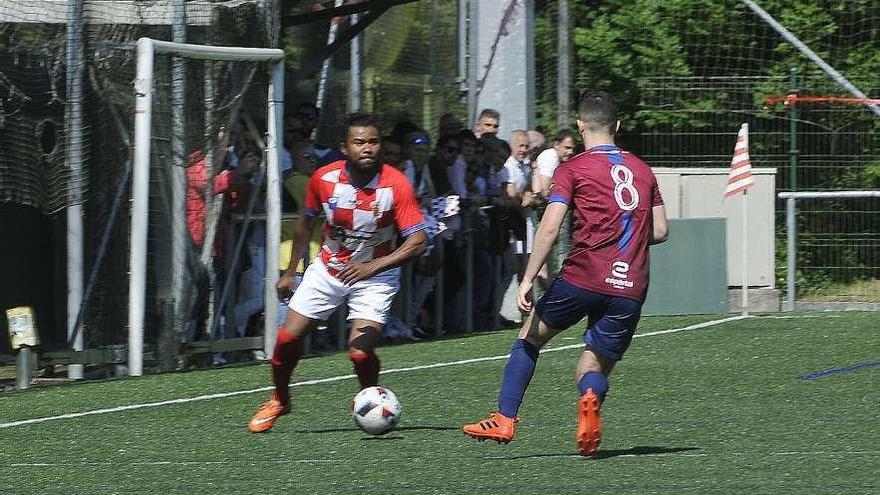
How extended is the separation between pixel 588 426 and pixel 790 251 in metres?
10.9

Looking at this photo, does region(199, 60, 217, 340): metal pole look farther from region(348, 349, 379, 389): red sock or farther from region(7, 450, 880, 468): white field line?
region(7, 450, 880, 468): white field line

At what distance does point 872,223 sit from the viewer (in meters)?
18.3

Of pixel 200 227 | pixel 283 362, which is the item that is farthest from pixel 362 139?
pixel 200 227

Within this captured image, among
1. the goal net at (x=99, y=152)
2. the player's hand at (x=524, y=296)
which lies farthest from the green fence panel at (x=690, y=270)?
the player's hand at (x=524, y=296)

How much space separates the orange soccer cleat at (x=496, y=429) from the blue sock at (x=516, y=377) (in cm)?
3

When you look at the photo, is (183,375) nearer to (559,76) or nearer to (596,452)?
(596,452)

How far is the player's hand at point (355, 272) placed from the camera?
851cm

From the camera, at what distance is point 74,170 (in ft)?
37.7

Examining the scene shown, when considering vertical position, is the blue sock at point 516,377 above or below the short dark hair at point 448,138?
below

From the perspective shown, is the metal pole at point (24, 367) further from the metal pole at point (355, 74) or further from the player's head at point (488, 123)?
the player's head at point (488, 123)

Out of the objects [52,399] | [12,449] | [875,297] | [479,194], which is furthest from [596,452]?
[875,297]

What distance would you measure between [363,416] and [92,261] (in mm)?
4110

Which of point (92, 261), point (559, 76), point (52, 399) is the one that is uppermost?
point (559, 76)

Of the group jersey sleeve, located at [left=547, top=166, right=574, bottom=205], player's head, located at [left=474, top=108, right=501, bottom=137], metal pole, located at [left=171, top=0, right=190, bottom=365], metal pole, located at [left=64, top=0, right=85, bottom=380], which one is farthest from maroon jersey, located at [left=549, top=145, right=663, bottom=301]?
player's head, located at [left=474, top=108, right=501, bottom=137]
